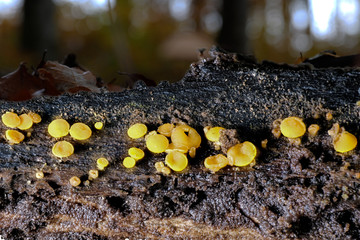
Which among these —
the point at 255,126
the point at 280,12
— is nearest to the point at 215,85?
the point at 255,126

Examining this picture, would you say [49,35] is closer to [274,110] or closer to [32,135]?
[32,135]

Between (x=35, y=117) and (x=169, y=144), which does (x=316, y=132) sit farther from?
(x=35, y=117)

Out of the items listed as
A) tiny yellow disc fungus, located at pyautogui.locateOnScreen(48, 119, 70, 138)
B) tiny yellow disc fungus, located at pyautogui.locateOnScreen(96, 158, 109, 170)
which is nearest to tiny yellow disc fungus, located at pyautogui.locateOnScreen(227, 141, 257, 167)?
tiny yellow disc fungus, located at pyautogui.locateOnScreen(96, 158, 109, 170)

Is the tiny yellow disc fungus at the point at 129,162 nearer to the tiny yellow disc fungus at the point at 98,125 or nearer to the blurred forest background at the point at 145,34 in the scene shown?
the tiny yellow disc fungus at the point at 98,125

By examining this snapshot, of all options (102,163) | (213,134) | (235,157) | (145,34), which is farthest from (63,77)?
(145,34)

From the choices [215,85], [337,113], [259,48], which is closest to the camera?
[337,113]

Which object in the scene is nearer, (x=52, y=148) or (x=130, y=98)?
(x=52, y=148)
